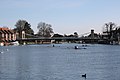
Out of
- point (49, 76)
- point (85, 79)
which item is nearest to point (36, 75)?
point (49, 76)

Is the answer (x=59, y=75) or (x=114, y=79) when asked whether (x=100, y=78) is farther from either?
(x=59, y=75)

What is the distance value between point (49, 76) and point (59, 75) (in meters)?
1.52

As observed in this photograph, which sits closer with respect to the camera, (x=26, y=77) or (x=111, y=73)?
(x=26, y=77)

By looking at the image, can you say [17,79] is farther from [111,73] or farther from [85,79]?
[111,73]

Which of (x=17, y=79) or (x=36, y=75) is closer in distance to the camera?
(x=17, y=79)

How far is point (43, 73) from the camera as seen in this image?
4872 centimetres

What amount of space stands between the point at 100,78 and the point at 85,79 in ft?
6.16

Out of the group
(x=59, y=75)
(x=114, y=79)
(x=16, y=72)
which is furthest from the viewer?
(x=16, y=72)

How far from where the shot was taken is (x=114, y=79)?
142ft

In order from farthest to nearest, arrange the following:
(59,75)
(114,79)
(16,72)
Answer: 1. (16,72)
2. (59,75)
3. (114,79)

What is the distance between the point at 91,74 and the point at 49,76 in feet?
18.0

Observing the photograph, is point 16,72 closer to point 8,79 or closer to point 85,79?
point 8,79

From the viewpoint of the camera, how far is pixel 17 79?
43562 millimetres

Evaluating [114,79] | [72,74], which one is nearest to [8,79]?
[72,74]
